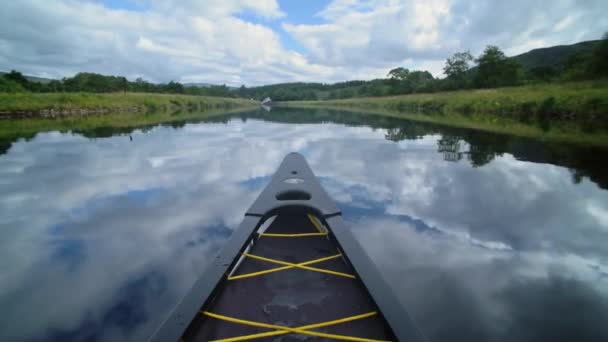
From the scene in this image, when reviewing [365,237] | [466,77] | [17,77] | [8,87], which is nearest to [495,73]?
[466,77]

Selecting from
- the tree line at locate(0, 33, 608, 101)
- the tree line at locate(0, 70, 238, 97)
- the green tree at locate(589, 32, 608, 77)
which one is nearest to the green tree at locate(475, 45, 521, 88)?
the tree line at locate(0, 33, 608, 101)

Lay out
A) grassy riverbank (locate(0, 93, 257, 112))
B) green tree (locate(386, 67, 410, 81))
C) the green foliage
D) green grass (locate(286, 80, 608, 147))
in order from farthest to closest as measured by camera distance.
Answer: green tree (locate(386, 67, 410, 81)) < the green foliage < grassy riverbank (locate(0, 93, 257, 112)) < green grass (locate(286, 80, 608, 147))

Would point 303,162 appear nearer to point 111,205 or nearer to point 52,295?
point 111,205

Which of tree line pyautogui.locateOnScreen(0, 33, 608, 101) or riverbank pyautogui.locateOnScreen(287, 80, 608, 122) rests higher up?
tree line pyautogui.locateOnScreen(0, 33, 608, 101)

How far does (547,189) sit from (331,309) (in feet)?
16.8

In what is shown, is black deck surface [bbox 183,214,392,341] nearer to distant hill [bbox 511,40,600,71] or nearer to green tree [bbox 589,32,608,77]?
green tree [bbox 589,32,608,77]

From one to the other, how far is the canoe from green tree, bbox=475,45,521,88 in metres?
44.4

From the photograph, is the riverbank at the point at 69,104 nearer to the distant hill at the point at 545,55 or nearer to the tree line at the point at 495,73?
the tree line at the point at 495,73

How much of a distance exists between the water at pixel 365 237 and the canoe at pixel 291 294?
62cm

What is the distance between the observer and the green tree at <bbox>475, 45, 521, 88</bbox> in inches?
1459

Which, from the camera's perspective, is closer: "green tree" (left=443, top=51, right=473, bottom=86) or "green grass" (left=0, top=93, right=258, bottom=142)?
"green grass" (left=0, top=93, right=258, bottom=142)

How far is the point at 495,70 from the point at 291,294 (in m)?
48.3

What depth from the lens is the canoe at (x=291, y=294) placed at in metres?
1.44

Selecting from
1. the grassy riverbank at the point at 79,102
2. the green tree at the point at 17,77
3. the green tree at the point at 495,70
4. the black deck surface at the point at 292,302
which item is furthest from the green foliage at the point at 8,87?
the green tree at the point at 495,70
